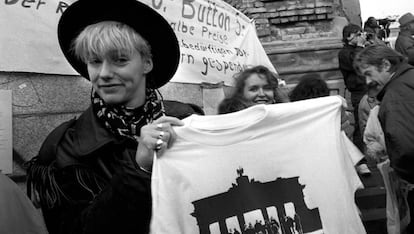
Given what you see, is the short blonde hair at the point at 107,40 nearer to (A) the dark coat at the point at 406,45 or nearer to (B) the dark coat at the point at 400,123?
(B) the dark coat at the point at 400,123

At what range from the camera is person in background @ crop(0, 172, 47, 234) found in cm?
192

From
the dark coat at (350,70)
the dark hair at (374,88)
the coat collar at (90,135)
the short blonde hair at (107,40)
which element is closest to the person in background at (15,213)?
the coat collar at (90,135)

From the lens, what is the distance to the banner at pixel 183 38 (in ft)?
9.84

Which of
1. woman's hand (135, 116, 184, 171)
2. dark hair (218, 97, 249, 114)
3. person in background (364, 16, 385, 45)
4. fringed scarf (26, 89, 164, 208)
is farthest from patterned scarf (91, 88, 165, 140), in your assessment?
person in background (364, 16, 385, 45)

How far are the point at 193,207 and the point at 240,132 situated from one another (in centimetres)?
35

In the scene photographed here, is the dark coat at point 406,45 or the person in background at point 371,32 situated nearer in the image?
the person in background at point 371,32

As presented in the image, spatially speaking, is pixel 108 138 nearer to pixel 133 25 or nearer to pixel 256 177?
pixel 133 25

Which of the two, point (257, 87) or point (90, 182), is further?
point (257, 87)

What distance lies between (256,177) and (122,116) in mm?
582

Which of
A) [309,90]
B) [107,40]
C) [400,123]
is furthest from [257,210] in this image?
[309,90]

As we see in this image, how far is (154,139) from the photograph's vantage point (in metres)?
2.00

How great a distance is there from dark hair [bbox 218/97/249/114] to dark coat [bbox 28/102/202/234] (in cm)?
144

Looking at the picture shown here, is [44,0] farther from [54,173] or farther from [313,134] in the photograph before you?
[313,134]

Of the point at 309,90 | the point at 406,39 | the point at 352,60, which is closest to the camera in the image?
the point at 309,90
